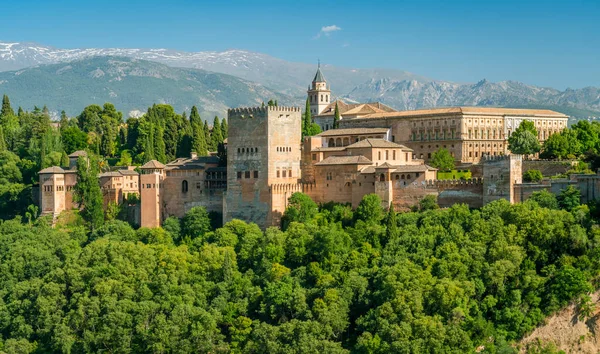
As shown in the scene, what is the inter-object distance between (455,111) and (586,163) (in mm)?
15011

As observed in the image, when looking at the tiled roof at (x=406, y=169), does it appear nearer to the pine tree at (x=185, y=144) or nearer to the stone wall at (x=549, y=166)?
the stone wall at (x=549, y=166)

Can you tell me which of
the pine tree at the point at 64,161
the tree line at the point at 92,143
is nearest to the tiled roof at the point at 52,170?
the tree line at the point at 92,143

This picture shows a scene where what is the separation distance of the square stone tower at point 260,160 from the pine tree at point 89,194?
11259mm

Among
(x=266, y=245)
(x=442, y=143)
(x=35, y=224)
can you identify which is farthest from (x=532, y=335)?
(x=35, y=224)

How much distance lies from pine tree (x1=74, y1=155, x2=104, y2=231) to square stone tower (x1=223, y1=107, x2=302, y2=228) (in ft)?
36.9

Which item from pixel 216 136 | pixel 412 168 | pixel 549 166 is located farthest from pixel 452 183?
pixel 216 136

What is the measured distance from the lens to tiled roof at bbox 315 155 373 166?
61.9m

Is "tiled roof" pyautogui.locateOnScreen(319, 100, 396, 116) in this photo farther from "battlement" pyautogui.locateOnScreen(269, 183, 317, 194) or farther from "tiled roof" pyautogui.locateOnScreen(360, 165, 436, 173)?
"tiled roof" pyautogui.locateOnScreen(360, 165, 436, 173)

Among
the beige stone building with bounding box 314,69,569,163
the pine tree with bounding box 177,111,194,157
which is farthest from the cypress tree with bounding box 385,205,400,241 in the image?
the pine tree with bounding box 177,111,194,157

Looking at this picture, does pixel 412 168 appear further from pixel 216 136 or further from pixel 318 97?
pixel 318 97

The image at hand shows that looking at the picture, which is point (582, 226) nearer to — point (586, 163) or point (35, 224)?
point (586, 163)

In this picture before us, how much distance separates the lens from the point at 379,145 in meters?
64.0

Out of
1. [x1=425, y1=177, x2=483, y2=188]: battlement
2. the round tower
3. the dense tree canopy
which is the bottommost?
[x1=425, y1=177, x2=483, y2=188]: battlement

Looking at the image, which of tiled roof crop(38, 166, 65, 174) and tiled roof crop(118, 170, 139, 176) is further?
tiled roof crop(118, 170, 139, 176)
